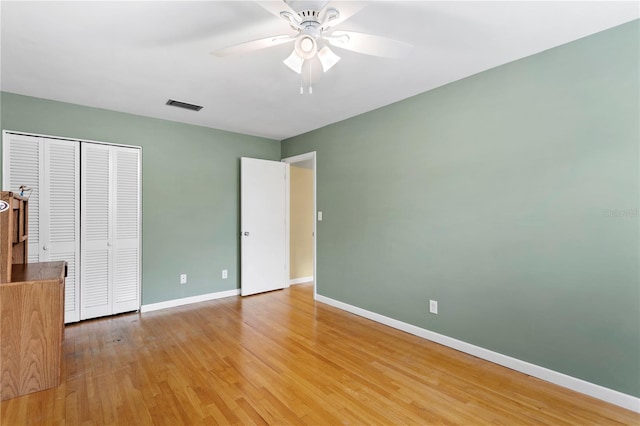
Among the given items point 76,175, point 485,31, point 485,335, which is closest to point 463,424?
point 485,335

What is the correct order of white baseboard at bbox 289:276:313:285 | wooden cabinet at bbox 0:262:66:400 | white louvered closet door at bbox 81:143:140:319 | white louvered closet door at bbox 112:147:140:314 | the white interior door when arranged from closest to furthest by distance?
wooden cabinet at bbox 0:262:66:400, white louvered closet door at bbox 81:143:140:319, white louvered closet door at bbox 112:147:140:314, the white interior door, white baseboard at bbox 289:276:313:285

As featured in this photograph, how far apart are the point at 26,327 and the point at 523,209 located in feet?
12.3

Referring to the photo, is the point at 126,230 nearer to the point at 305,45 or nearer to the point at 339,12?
the point at 305,45

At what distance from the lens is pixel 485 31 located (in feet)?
6.79

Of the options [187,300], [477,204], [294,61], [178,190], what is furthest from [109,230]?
[477,204]

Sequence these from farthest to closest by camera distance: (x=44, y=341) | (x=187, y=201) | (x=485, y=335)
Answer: (x=187, y=201) < (x=485, y=335) < (x=44, y=341)

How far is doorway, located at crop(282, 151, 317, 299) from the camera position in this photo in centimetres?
534

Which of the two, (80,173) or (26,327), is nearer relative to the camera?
(26,327)

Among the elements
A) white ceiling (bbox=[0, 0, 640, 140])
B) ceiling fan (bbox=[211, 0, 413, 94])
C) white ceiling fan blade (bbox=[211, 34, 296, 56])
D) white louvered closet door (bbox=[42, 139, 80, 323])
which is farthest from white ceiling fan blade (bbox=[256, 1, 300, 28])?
white louvered closet door (bbox=[42, 139, 80, 323])

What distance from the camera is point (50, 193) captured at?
329 centimetres

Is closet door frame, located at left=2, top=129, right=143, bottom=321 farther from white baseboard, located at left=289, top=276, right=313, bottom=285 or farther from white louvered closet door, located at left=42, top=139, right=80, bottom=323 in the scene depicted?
white baseboard, located at left=289, top=276, right=313, bottom=285

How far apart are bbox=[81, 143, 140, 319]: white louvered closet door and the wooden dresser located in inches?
52.0

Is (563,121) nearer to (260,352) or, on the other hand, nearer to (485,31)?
(485,31)

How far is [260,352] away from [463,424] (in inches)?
64.9
